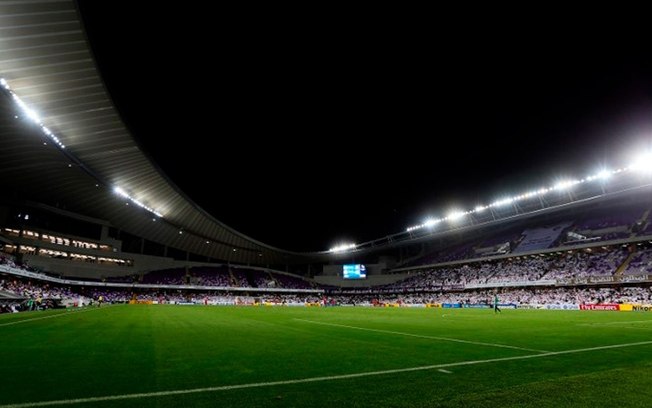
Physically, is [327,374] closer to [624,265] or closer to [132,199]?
[132,199]

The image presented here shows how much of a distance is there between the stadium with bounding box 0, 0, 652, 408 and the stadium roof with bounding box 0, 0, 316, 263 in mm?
158

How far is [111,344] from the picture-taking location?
35.3 ft

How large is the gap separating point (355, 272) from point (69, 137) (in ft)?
210

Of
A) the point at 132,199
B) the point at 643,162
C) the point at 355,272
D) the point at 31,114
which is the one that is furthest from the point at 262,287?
the point at 643,162

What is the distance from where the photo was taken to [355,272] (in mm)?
85312

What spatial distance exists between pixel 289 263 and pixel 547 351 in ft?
296

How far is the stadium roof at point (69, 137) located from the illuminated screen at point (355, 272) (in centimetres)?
3286

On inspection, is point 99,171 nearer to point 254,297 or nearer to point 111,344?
point 111,344

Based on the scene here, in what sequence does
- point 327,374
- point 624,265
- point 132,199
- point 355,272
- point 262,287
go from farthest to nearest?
point 355,272
point 262,287
point 132,199
point 624,265
point 327,374

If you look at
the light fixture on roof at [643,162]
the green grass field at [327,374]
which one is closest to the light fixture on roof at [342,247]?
the light fixture on roof at [643,162]

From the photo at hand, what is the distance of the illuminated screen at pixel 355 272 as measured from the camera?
279 feet

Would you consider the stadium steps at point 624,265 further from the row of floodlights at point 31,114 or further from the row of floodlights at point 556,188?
the row of floodlights at point 31,114

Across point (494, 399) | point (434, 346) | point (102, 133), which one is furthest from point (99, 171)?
point (494, 399)

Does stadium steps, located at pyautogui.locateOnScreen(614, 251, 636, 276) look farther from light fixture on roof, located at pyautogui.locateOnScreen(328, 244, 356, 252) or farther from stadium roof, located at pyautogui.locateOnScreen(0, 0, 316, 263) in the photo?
stadium roof, located at pyautogui.locateOnScreen(0, 0, 316, 263)
